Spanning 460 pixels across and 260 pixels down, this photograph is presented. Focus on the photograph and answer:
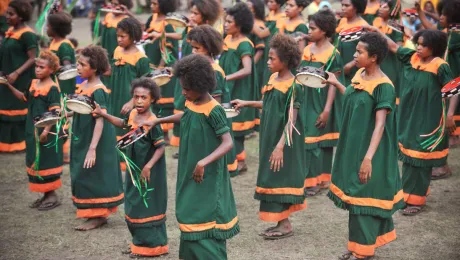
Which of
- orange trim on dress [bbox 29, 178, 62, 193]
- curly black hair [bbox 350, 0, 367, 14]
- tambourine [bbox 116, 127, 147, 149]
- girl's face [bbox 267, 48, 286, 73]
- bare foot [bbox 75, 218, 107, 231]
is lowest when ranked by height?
bare foot [bbox 75, 218, 107, 231]

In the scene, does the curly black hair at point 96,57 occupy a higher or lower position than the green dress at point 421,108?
higher

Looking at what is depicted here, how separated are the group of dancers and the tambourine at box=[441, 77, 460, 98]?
1.18 feet

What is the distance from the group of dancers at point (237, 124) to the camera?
5.12 metres

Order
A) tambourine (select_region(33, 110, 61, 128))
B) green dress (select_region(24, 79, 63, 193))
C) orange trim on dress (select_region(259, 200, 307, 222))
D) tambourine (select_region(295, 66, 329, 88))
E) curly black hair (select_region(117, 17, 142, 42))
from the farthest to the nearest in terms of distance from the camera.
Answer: curly black hair (select_region(117, 17, 142, 42)) → green dress (select_region(24, 79, 63, 193)) → tambourine (select_region(33, 110, 61, 128)) → orange trim on dress (select_region(259, 200, 307, 222)) → tambourine (select_region(295, 66, 329, 88))

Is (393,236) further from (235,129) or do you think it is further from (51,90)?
(51,90)

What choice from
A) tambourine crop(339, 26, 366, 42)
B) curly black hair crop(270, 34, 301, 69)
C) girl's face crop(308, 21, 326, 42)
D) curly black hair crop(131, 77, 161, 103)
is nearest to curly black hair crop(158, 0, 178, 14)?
girl's face crop(308, 21, 326, 42)

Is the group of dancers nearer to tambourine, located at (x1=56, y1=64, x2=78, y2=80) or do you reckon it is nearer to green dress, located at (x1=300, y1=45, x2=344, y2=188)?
green dress, located at (x1=300, y1=45, x2=344, y2=188)

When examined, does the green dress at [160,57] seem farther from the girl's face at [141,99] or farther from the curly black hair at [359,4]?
the girl's face at [141,99]

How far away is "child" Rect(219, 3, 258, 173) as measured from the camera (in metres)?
8.13

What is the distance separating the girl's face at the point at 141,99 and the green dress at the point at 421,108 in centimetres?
278

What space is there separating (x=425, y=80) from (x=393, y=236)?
6.08ft

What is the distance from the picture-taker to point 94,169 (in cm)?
665

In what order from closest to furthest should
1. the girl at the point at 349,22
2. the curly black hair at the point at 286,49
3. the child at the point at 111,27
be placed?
the curly black hair at the point at 286,49 → the girl at the point at 349,22 → the child at the point at 111,27

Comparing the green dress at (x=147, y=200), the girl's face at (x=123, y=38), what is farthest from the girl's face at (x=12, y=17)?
the green dress at (x=147, y=200)
